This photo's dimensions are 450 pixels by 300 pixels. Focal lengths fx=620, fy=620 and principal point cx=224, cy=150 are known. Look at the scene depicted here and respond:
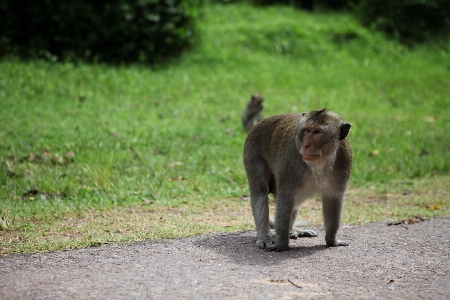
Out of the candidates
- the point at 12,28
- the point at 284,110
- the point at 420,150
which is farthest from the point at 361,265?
the point at 12,28

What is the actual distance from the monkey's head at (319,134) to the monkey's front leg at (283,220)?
1.73ft

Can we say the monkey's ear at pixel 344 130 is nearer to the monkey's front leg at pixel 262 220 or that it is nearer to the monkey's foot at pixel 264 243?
the monkey's front leg at pixel 262 220

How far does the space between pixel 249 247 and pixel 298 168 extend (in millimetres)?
962

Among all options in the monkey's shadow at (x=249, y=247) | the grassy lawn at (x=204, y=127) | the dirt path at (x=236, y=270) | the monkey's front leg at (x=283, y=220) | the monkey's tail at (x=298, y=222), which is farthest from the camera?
the grassy lawn at (x=204, y=127)

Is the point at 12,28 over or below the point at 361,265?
over

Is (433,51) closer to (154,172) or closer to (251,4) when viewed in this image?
(251,4)

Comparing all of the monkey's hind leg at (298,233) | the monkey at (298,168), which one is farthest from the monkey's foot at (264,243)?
the monkey's hind leg at (298,233)

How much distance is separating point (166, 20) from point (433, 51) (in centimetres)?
828

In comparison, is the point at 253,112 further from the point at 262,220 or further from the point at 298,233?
the point at 262,220

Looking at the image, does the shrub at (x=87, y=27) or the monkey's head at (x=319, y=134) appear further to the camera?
the shrub at (x=87, y=27)

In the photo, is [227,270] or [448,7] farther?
[448,7]

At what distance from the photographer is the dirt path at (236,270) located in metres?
4.67

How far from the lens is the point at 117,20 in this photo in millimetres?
14742

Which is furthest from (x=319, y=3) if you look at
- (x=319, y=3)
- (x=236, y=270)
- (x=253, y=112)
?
(x=236, y=270)
